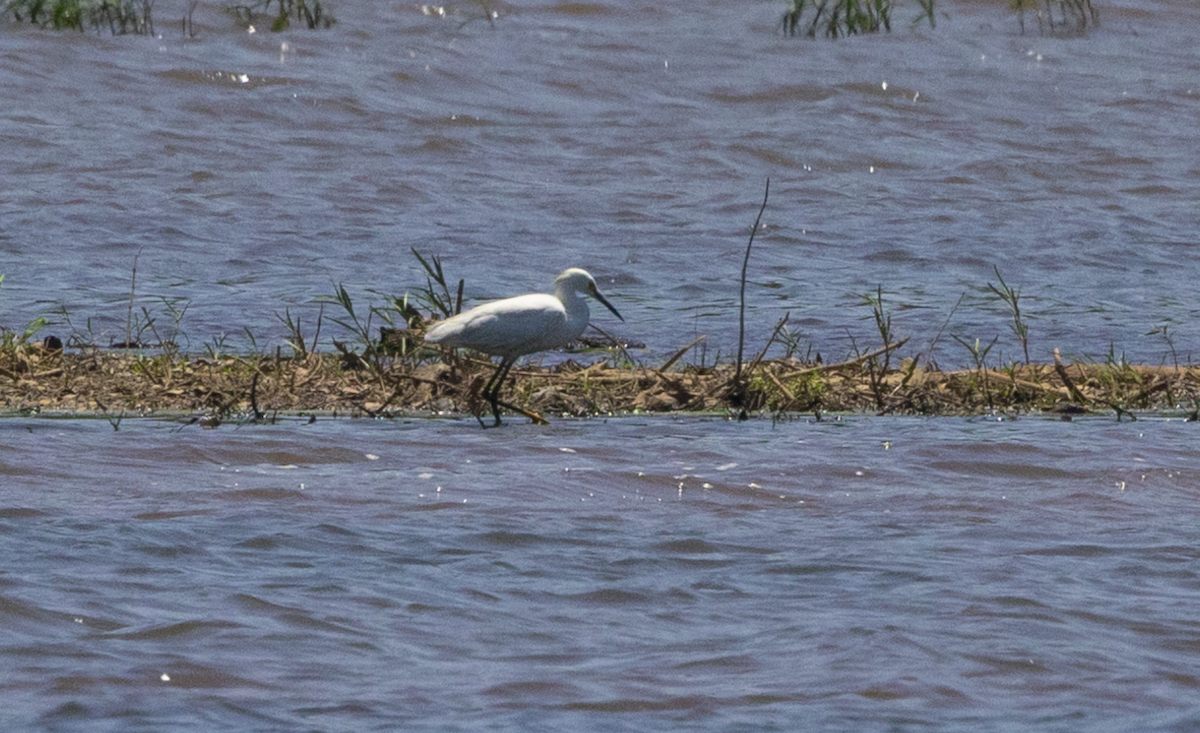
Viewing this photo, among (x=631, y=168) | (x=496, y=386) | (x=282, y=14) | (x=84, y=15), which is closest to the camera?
(x=496, y=386)

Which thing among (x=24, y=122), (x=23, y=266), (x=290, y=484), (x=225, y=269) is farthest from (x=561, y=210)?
(x=290, y=484)

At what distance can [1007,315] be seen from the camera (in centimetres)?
981

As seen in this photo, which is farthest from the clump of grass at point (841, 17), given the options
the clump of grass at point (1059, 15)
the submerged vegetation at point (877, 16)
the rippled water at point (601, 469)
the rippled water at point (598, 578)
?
the rippled water at point (598, 578)

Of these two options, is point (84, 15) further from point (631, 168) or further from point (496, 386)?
point (496, 386)

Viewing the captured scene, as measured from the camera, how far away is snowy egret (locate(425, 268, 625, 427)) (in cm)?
723

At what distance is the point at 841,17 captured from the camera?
19.0 m

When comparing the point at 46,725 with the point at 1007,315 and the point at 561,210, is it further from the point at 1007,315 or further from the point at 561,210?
the point at 561,210

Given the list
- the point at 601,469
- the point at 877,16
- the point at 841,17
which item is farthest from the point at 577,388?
the point at 877,16

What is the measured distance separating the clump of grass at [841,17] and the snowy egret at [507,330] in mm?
10921

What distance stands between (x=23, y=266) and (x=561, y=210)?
375 cm

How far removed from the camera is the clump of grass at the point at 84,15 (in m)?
17.0

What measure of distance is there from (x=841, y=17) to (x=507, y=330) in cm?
1261

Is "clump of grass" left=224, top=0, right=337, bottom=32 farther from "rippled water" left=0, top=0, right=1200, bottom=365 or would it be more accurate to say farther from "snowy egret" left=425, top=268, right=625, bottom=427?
"snowy egret" left=425, top=268, right=625, bottom=427

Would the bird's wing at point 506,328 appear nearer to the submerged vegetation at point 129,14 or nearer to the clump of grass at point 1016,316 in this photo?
the clump of grass at point 1016,316
